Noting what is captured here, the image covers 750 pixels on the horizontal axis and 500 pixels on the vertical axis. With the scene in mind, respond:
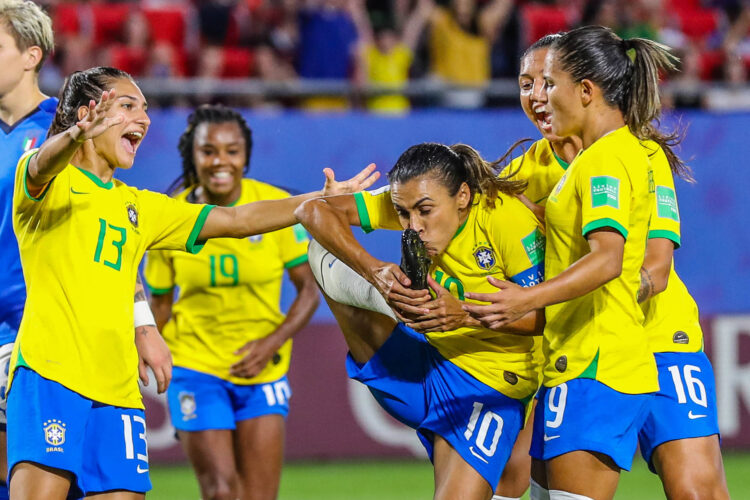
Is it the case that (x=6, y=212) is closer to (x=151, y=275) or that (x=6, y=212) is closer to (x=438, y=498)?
(x=151, y=275)

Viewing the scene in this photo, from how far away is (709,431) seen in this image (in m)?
3.96

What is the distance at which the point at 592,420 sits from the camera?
143 inches

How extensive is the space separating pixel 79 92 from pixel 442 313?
1530mm

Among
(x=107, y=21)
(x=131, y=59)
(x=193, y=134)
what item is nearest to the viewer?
(x=193, y=134)

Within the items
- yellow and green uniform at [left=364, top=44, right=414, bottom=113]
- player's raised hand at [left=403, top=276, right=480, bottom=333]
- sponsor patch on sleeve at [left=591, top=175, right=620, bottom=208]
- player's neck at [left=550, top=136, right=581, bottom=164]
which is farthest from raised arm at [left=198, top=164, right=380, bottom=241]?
yellow and green uniform at [left=364, top=44, right=414, bottom=113]

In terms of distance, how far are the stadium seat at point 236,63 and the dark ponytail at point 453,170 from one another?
600 centimetres

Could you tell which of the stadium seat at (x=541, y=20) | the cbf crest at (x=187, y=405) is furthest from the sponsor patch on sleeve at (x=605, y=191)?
the stadium seat at (x=541, y=20)

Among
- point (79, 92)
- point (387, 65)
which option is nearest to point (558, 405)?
point (79, 92)

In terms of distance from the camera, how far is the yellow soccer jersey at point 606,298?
363 cm

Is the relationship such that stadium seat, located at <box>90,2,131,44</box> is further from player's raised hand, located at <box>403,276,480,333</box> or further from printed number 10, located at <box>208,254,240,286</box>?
player's raised hand, located at <box>403,276,480,333</box>

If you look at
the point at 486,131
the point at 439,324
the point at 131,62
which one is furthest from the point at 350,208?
the point at 131,62

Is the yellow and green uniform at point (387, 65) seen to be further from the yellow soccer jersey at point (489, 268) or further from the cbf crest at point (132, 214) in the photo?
the cbf crest at point (132, 214)

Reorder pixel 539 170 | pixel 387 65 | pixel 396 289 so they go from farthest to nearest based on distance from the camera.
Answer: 1. pixel 387 65
2. pixel 539 170
3. pixel 396 289

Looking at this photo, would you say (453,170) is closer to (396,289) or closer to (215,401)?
(396,289)
